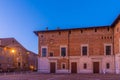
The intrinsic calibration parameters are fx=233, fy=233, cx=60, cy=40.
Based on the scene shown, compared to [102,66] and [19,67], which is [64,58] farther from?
[19,67]

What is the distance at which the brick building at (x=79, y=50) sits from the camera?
43906 millimetres

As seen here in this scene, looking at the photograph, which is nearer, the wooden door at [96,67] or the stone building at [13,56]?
the wooden door at [96,67]

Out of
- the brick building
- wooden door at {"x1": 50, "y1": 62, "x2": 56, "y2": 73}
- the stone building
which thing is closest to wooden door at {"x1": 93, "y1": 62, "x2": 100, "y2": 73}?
the brick building

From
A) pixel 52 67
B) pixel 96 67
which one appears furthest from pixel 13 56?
pixel 96 67

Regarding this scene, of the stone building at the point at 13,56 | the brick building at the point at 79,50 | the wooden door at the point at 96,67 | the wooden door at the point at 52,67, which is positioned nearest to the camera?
the brick building at the point at 79,50

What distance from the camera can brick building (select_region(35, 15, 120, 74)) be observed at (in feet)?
144

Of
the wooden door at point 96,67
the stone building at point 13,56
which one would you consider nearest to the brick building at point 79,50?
the wooden door at point 96,67

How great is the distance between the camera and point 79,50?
4597cm

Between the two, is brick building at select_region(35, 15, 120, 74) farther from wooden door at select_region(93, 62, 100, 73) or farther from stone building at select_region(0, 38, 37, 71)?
stone building at select_region(0, 38, 37, 71)

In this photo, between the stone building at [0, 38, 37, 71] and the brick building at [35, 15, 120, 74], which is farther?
the stone building at [0, 38, 37, 71]

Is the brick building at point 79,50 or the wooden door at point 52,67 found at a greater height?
the brick building at point 79,50

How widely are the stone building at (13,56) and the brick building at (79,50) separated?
666 inches

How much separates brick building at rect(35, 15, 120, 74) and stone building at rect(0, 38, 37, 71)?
55.5 ft

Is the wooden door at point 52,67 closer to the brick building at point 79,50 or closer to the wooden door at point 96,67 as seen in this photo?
the brick building at point 79,50
